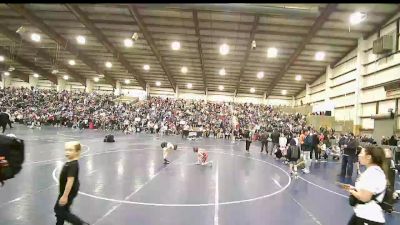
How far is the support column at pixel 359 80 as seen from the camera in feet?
94.7

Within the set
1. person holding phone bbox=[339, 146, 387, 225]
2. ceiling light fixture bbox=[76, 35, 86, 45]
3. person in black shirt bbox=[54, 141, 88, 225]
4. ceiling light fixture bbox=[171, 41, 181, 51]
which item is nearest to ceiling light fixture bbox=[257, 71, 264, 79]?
ceiling light fixture bbox=[171, 41, 181, 51]

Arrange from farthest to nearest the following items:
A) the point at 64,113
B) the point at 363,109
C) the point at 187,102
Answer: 1. the point at 187,102
2. the point at 64,113
3. the point at 363,109

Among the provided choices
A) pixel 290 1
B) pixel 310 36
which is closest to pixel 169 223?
pixel 290 1

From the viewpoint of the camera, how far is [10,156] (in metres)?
3.74

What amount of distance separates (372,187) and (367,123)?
94.0 ft

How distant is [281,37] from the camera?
28781mm

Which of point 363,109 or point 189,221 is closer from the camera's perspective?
point 189,221

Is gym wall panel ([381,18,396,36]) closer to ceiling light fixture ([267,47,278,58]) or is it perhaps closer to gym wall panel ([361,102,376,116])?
gym wall panel ([361,102,376,116])

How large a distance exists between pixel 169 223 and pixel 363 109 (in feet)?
93.7

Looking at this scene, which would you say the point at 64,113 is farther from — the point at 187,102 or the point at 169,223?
the point at 169,223

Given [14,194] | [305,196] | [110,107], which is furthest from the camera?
[110,107]

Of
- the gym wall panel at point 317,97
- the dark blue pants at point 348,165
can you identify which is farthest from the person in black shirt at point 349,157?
the gym wall panel at point 317,97

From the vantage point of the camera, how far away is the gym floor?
6.60 m

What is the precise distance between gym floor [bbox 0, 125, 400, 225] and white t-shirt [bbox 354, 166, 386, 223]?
3119 millimetres
